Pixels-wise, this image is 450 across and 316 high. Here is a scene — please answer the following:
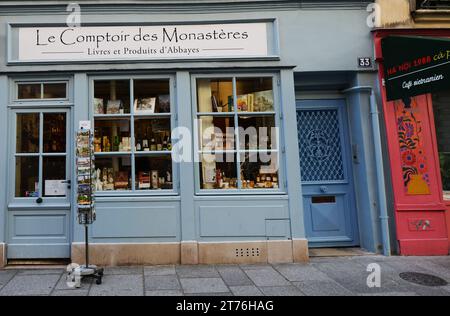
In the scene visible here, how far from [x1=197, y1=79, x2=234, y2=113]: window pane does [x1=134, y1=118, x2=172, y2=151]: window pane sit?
2.62 ft

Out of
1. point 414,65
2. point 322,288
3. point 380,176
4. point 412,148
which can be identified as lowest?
point 322,288

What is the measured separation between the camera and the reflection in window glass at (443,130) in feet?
22.1

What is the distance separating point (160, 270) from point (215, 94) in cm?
332

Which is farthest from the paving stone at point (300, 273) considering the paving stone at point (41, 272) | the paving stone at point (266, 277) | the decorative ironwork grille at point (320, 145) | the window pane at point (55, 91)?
the window pane at point (55, 91)

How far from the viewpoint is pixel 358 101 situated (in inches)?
265

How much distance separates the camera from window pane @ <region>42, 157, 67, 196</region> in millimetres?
6145

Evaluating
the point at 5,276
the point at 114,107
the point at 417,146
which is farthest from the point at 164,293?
the point at 417,146

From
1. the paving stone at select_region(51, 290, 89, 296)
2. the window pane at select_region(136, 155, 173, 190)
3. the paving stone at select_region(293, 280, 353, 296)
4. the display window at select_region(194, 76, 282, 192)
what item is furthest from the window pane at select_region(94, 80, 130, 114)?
the paving stone at select_region(293, 280, 353, 296)

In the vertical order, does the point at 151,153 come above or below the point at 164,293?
above

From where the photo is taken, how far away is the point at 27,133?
6246mm

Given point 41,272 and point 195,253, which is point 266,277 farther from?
point 41,272

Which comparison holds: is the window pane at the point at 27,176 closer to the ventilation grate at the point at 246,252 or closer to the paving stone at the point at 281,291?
the ventilation grate at the point at 246,252

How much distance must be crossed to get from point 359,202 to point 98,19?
6153 mm

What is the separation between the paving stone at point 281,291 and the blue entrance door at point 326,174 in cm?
223
